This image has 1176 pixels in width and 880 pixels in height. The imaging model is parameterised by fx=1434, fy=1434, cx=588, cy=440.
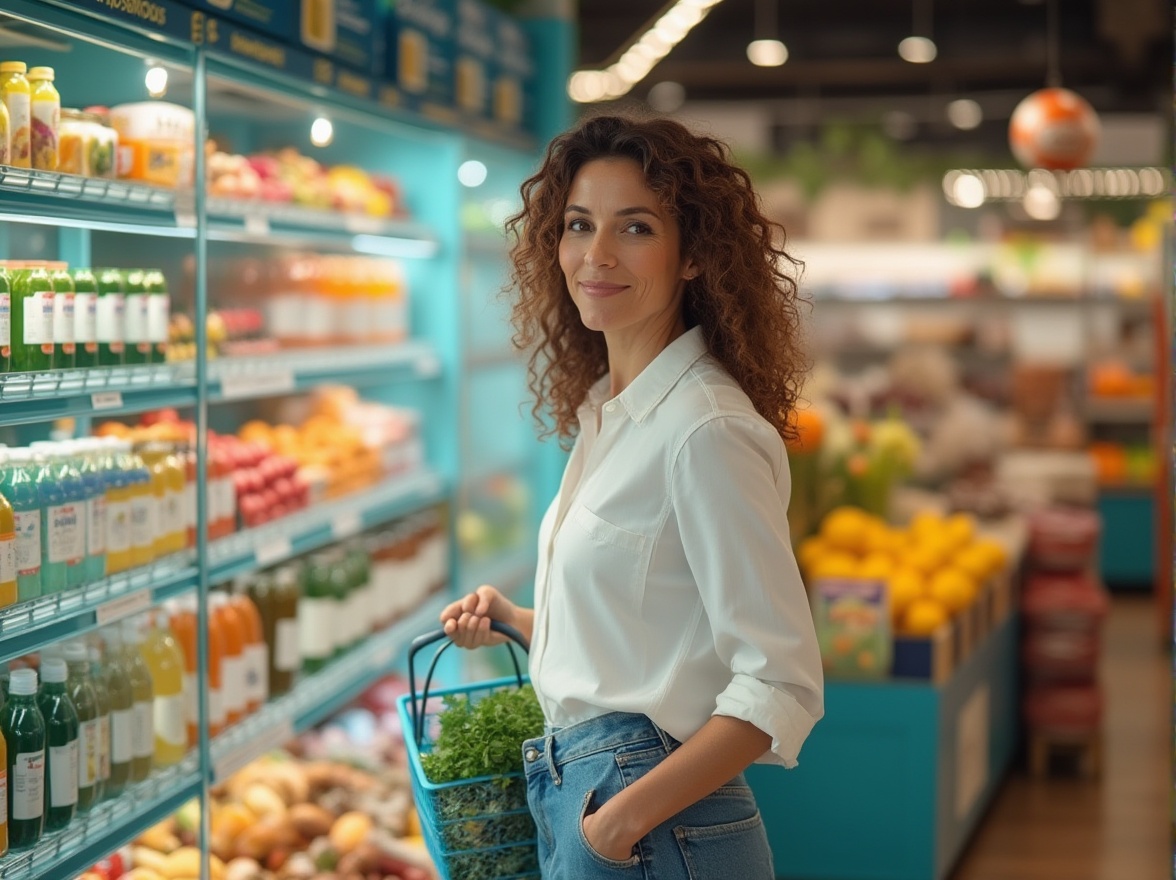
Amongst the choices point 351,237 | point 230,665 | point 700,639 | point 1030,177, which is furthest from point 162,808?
point 1030,177

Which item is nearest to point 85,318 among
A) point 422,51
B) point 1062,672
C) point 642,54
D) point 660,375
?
point 660,375

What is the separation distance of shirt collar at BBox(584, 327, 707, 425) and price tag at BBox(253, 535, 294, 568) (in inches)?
67.9

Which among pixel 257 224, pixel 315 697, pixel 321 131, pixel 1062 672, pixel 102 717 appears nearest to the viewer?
pixel 102 717

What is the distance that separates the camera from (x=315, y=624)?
4.25 meters

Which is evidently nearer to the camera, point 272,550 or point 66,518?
point 66,518

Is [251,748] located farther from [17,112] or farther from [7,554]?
[17,112]

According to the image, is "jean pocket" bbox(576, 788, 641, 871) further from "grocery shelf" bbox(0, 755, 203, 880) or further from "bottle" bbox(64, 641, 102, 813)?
"bottle" bbox(64, 641, 102, 813)

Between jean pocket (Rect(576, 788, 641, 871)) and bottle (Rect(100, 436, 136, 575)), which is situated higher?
bottle (Rect(100, 436, 136, 575))

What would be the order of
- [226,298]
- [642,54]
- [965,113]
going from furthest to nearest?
[965,113] < [642,54] < [226,298]

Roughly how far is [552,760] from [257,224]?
7.04ft

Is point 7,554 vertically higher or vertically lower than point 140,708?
higher

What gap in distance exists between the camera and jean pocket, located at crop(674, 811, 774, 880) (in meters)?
2.07

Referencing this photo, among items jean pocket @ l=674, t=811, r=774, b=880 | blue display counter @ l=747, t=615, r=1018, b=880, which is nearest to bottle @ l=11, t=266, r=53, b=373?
jean pocket @ l=674, t=811, r=774, b=880

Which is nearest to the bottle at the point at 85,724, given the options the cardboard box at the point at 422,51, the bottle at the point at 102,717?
the bottle at the point at 102,717
